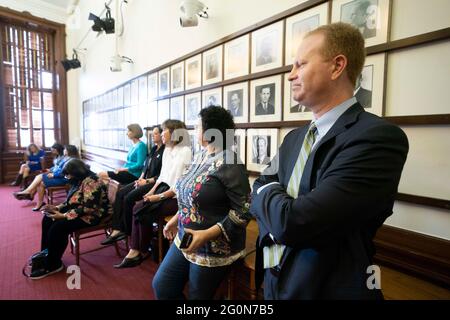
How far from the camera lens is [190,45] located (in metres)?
3.00

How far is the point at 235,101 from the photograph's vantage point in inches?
95.4

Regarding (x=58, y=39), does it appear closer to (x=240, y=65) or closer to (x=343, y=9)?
(x=240, y=65)

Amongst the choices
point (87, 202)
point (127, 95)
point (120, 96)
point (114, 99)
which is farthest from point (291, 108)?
point (114, 99)

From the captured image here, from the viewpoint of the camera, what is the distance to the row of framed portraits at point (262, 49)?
1.44m

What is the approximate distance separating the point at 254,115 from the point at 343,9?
993mm

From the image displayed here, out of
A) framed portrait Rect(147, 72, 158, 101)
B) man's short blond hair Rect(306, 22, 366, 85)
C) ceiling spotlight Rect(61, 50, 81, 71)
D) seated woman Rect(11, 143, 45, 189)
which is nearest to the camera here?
man's short blond hair Rect(306, 22, 366, 85)

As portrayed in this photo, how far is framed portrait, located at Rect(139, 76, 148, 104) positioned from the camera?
3.94 m

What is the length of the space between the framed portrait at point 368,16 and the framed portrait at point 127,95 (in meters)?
3.73

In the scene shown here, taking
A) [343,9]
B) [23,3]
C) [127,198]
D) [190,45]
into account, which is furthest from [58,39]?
[343,9]

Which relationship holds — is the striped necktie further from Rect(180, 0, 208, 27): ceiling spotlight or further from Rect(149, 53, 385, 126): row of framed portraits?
Rect(180, 0, 208, 27): ceiling spotlight

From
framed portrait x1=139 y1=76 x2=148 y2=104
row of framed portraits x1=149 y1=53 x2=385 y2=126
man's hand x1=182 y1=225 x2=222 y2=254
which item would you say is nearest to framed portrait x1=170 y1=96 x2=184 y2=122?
row of framed portraits x1=149 y1=53 x2=385 y2=126

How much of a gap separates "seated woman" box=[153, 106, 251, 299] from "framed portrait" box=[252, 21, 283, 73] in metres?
0.96

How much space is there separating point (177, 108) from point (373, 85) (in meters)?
2.34

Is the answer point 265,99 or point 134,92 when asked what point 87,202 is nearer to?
point 265,99
